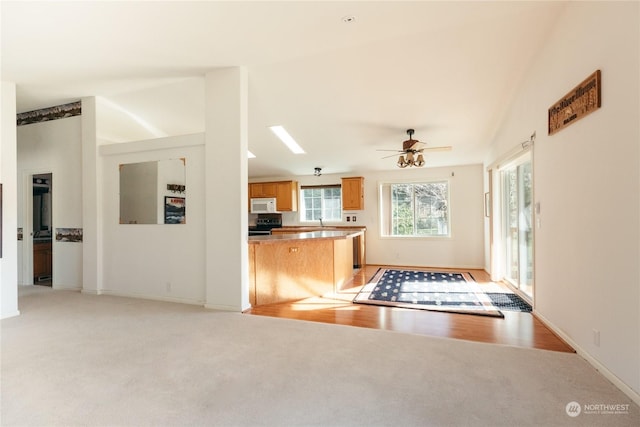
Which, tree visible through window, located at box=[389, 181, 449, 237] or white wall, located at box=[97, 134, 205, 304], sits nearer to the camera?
white wall, located at box=[97, 134, 205, 304]

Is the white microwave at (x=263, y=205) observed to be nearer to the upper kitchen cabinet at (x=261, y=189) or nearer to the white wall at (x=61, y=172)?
the upper kitchen cabinet at (x=261, y=189)

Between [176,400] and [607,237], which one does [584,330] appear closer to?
[607,237]

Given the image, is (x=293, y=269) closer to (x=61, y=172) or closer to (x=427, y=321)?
(x=427, y=321)

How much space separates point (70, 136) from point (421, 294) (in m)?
5.84

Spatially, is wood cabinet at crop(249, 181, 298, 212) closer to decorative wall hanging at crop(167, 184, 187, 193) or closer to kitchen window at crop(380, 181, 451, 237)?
kitchen window at crop(380, 181, 451, 237)

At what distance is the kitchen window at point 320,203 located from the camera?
7.59m

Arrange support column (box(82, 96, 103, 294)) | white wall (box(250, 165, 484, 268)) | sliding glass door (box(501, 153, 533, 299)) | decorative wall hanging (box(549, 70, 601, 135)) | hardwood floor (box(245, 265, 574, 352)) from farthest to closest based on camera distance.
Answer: white wall (box(250, 165, 484, 268))
support column (box(82, 96, 103, 294))
sliding glass door (box(501, 153, 533, 299))
hardwood floor (box(245, 265, 574, 352))
decorative wall hanging (box(549, 70, 601, 135))

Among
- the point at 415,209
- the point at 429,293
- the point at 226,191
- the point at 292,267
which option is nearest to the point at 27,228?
the point at 226,191

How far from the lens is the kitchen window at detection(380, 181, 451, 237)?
22.5 feet

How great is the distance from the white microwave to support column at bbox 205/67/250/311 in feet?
13.0

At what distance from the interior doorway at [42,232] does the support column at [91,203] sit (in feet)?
4.47

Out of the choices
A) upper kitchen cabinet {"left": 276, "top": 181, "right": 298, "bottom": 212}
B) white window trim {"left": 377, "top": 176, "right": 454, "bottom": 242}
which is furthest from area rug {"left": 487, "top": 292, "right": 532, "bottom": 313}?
upper kitchen cabinet {"left": 276, "top": 181, "right": 298, "bottom": 212}

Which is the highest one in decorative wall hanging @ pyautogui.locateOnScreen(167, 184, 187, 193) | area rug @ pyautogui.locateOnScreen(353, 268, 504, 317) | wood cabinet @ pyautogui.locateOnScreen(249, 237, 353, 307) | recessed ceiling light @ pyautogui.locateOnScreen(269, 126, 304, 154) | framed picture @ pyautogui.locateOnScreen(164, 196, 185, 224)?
recessed ceiling light @ pyautogui.locateOnScreen(269, 126, 304, 154)

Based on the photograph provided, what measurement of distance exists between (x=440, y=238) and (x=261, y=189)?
452 cm
